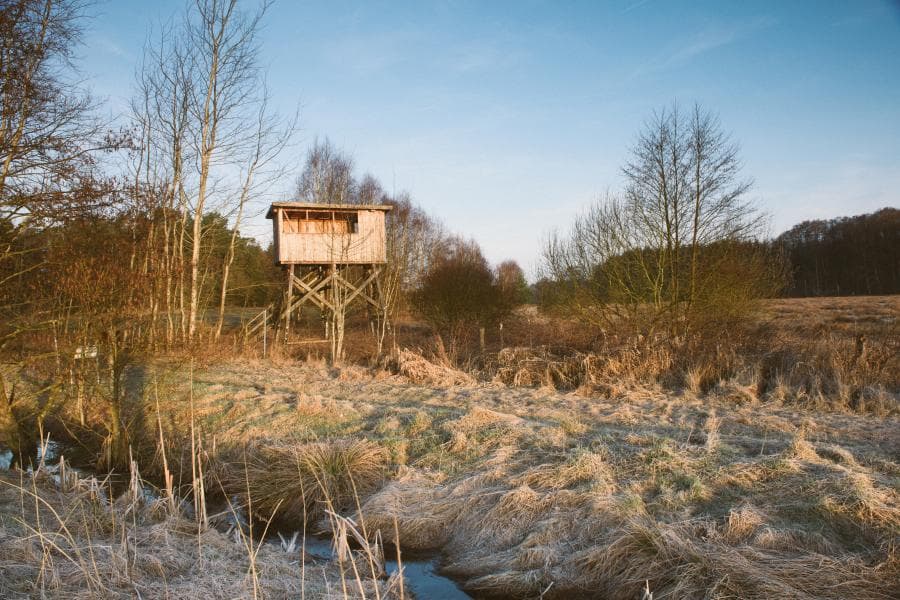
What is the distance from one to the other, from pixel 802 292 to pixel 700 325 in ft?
155

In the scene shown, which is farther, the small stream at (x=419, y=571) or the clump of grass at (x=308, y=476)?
the clump of grass at (x=308, y=476)

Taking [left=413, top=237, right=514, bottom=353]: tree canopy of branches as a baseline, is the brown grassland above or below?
below

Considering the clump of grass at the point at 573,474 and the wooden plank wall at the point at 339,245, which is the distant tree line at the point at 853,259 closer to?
the wooden plank wall at the point at 339,245

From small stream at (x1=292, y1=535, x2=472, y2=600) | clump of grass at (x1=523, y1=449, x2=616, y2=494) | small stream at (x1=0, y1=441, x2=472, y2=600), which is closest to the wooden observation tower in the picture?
small stream at (x1=0, y1=441, x2=472, y2=600)

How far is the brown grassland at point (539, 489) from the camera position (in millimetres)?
3350

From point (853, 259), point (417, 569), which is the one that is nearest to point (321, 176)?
point (417, 569)

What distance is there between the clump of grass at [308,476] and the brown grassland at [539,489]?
3 cm

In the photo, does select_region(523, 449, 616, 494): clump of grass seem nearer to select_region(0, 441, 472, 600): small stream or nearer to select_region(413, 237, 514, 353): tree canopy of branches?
select_region(0, 441, 472, 600): small stream

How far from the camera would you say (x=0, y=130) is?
5777mm

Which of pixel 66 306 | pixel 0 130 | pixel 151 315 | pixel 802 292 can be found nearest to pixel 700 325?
pixel 151 315

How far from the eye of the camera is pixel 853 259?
4906 cm

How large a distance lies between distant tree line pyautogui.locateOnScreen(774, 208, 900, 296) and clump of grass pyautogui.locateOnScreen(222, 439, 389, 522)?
4836cm

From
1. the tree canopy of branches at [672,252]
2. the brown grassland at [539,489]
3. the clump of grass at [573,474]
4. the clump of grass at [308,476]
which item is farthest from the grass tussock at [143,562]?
the tree canopy of branches at [672,252]

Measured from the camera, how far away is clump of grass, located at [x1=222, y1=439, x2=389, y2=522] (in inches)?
213
